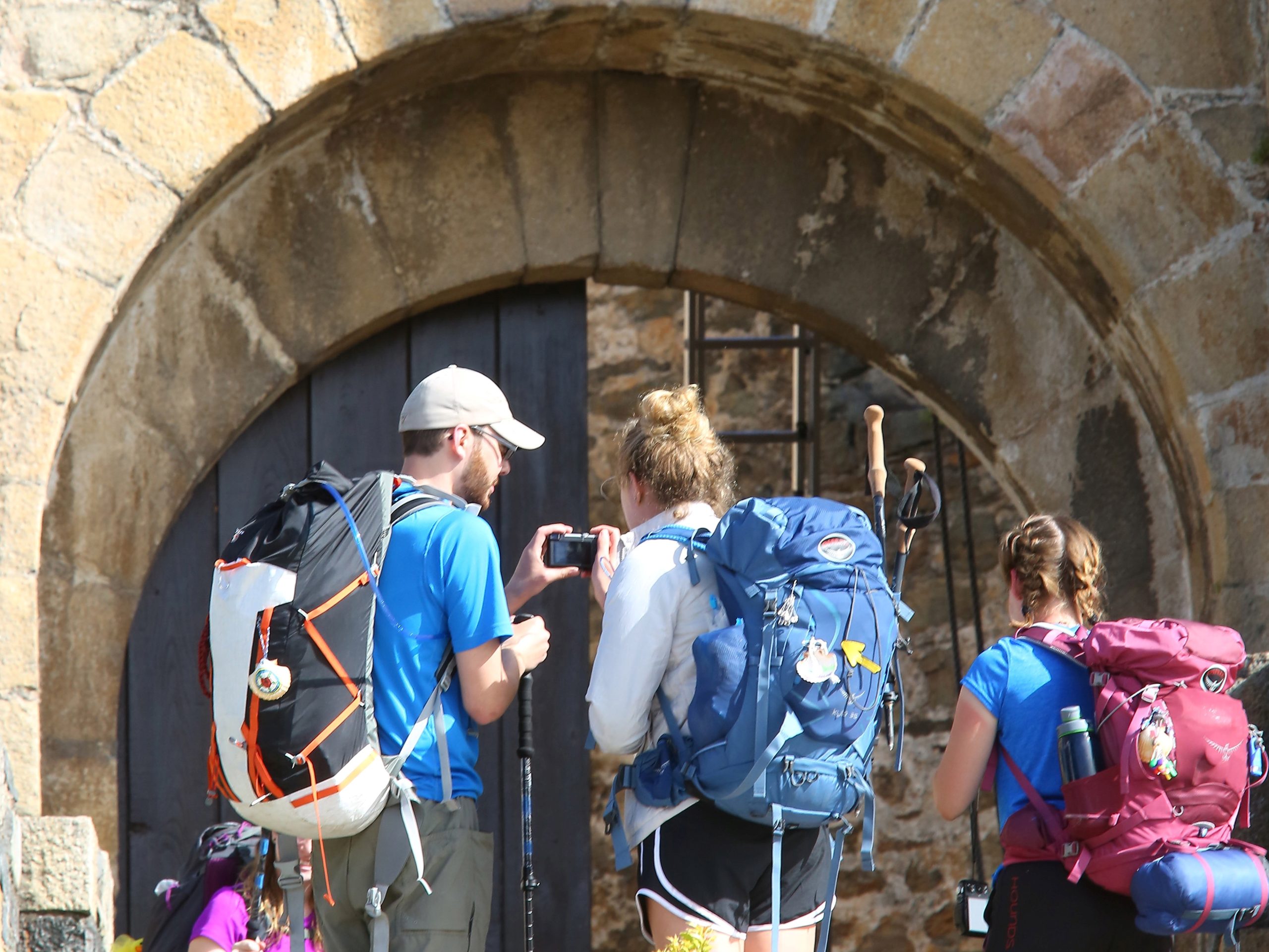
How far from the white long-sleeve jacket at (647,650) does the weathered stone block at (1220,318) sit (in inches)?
54.9

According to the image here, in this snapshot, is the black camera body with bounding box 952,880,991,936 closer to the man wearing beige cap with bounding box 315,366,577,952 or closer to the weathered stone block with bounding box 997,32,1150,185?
the man wearing beige cap with bounding box 315,366,577,952

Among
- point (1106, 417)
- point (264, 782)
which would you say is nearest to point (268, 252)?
point (264, 782)

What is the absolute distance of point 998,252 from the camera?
154 inches

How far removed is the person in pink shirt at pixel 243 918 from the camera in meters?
2.93

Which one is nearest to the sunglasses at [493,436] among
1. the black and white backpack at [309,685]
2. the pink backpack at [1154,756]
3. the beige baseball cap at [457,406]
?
the beige baseball cap at [457,406]

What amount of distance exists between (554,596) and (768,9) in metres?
1.54

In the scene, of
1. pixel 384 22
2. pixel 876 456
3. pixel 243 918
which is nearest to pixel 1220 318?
pixel 876 456

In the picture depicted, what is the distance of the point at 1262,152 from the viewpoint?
10.9 ft

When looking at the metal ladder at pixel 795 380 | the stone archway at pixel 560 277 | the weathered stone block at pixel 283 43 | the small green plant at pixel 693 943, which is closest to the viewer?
the small green plant at pixel 693 943

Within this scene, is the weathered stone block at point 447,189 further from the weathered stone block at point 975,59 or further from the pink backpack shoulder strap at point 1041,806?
the pink backpack shoulder strap at point 1041,806

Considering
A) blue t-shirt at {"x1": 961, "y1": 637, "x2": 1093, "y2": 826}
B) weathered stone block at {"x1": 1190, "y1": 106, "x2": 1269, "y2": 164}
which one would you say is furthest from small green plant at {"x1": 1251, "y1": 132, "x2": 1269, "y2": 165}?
blue t-shirt at {"x1": 961, "y1": 637, "x2": 1093, "y2": 826}

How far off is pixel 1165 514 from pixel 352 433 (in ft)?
6.67

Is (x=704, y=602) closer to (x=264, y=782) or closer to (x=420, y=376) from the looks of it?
(x=264, y=782)

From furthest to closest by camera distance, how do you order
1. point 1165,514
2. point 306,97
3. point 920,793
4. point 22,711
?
point 920,793 → point 1165,514 → point 306,97 → point 22,711
